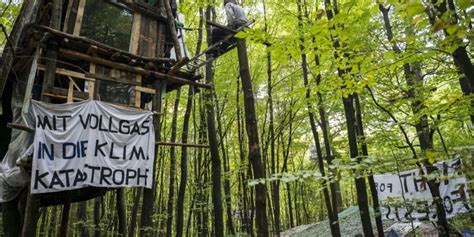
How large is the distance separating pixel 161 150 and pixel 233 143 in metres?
5.15

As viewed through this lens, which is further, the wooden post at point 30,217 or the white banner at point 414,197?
the wooden post at point 30,217

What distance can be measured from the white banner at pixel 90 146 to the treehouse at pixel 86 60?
0.46m

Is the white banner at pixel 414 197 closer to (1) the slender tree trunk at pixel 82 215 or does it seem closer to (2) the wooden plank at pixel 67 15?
(2) the wooden plank at pixel 67 15

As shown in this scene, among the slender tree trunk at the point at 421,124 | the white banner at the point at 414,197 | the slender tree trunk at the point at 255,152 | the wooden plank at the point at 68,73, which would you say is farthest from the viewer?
the wooden plank at the point at 68,73

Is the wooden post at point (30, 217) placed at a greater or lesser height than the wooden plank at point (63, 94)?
lesser

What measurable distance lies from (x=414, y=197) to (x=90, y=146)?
7081mm

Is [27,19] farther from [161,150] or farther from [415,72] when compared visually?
[161,150]

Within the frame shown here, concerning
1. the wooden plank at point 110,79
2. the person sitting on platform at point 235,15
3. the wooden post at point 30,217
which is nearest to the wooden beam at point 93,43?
the wooden plank at point 110,79

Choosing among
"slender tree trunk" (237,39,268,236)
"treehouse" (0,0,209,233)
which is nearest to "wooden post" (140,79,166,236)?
"treehouse" (0,0,209,233)

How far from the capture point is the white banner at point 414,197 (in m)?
5.77

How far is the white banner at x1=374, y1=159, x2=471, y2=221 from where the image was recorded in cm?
577

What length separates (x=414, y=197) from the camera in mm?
6523

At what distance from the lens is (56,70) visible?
704cm

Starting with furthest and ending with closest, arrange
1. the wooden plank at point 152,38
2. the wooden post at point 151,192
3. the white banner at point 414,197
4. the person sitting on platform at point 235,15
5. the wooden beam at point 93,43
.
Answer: the wooden plank at point 152,38, the wooden post at point 151,192, the person sitting on platform at point 235,15, the wooden beam at point 93,43, the white banner at point 414,197
